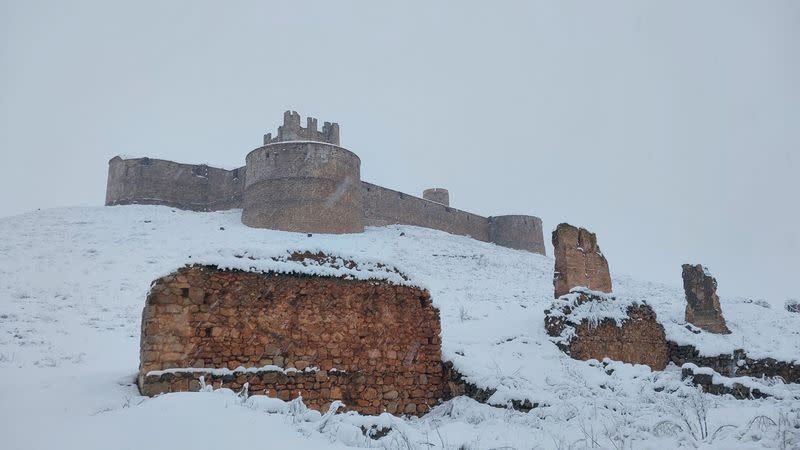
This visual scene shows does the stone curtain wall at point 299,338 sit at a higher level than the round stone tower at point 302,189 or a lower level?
lower

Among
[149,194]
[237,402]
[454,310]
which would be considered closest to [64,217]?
[149,194]

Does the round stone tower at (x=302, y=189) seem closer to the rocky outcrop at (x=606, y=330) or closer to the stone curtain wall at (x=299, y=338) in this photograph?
the rocky outcrop at (x=606, y=330)

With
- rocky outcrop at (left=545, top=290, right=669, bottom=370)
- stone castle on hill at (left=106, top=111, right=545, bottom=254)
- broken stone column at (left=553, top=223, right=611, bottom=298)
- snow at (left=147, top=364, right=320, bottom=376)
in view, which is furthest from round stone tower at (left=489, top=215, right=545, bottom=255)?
snow at (left=147, top=364, right=320, bottom=376)

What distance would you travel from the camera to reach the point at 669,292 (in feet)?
108

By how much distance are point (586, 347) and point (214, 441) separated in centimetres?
971

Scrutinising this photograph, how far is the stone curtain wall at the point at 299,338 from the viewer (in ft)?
19.9

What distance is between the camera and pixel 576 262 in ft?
46.8

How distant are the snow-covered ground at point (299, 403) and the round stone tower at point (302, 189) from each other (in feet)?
28.2

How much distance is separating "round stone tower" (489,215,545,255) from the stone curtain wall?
4191 centimetres

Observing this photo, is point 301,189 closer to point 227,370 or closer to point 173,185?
point 173,185

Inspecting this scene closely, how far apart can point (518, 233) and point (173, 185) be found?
30.1 metres

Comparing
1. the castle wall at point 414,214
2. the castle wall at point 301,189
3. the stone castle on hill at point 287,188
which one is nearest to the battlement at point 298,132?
the stone castle on hill at point 287,188

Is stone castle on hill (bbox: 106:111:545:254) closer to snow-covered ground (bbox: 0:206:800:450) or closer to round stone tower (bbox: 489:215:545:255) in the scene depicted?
round stone tower (bbox: 489:215:545:255)

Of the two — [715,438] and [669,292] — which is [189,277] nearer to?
[715,438]
